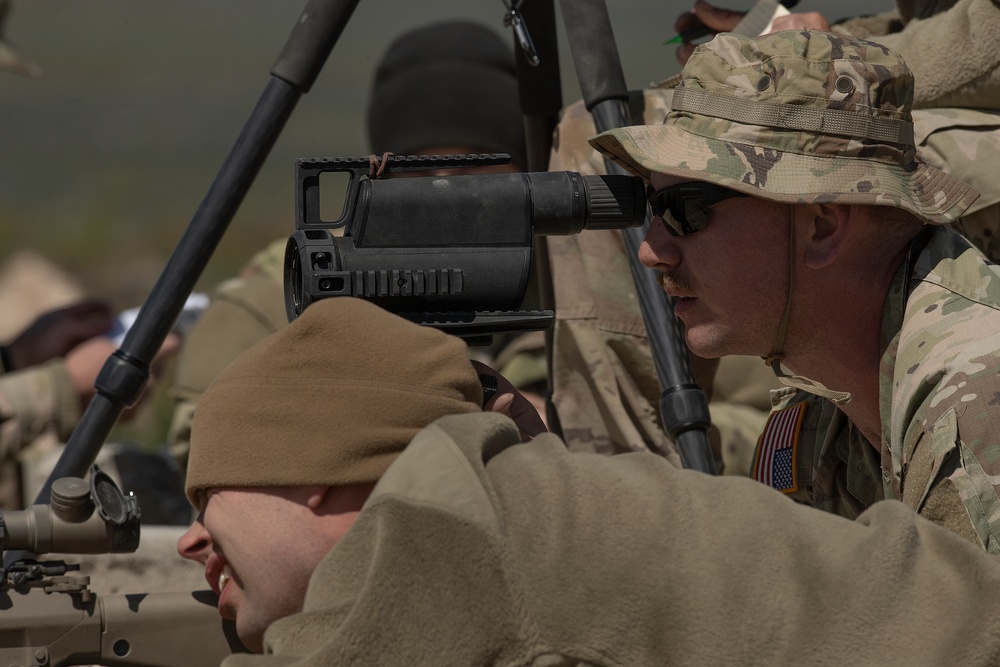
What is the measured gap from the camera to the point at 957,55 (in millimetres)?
3168

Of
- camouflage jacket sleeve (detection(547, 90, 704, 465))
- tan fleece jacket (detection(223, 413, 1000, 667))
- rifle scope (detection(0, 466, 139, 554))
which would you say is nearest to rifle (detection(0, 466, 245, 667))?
rifle scope (detection(0, 466, 139, 554))

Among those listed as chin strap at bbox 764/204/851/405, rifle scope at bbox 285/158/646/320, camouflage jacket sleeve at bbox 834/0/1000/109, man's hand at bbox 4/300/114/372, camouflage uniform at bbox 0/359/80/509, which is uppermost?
camouflage jacket sleeve at bbox 834/0/1000/109

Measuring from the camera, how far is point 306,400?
5.24ft

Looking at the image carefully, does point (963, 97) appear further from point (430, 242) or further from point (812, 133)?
point (430, 242)

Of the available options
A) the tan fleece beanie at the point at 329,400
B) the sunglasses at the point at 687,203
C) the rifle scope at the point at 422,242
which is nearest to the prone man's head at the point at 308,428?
the tan fleece beanie at the point at 329,400

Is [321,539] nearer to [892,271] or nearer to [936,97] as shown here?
[892,271]

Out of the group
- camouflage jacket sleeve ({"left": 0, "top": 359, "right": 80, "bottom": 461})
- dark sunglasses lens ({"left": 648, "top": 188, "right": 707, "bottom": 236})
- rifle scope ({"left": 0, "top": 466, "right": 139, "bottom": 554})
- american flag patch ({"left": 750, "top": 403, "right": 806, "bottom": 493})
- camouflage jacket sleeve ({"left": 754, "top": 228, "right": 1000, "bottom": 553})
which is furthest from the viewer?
camouflage jacket sleeve ({"left": 0, "top": 359, "right": 80, "bottom": 461})

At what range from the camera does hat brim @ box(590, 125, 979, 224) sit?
240cm

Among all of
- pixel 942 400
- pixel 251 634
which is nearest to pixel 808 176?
pixel 942 400

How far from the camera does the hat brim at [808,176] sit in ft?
7.88

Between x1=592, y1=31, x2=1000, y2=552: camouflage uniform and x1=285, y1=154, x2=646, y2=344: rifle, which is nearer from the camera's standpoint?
x1=285, y1=154, x2=646, y2=344: rifle

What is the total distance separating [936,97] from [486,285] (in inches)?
67.7

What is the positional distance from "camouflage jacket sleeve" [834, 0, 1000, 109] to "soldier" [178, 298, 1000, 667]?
188 cm

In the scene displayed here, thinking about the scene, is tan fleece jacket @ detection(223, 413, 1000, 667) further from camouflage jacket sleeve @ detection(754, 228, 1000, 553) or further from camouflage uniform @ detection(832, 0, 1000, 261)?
camouflage uniform @ detection(832, 0, 1000, 261)
